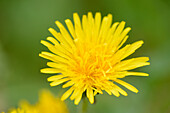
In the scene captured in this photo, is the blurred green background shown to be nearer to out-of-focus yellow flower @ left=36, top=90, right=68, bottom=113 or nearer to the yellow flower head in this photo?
out-of-focus yellow flower @ left=36, top=90, right=68, bottom=113

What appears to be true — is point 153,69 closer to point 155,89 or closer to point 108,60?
point 155,89

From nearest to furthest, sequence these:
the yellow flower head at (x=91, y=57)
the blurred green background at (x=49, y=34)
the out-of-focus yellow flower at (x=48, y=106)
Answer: the yellow flower head at (x=91, y=57), the out-of-focus yellow flower at (x=48, y=106), the blurred green background at (x=49, y=34)

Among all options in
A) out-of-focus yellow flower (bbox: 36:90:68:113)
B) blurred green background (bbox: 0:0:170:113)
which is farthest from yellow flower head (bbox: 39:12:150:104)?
blurred green background (bbox: 0:0:170:113)

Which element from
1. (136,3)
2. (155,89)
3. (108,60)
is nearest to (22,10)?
(136,3)

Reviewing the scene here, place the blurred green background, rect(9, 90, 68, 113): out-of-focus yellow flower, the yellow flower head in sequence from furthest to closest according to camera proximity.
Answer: the blurred green background < rect(9, 90, 68, 113): out-of-focus yellow flower < the yellow flower head

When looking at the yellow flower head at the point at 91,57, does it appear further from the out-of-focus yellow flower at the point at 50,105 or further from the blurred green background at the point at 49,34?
the blurred green background at the point at 49,34

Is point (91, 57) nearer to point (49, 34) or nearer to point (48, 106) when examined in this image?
point (48, 106)

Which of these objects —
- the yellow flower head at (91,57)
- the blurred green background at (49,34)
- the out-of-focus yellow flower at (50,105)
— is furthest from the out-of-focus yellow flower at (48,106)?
the blurred green background at (49,34)
